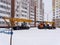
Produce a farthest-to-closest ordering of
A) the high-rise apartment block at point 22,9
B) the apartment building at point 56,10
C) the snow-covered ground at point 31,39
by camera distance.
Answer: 1. the apartment building at point 56,10
2. the high-rise apartment block at point 22,9
3. the snow-covered ground at point 31,39

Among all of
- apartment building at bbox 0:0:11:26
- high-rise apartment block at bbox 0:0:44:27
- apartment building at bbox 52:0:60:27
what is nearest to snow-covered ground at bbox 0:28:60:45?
high-rise apartment block at bbox 0:0:44:27

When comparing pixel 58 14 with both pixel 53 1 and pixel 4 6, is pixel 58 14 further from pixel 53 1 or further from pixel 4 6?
pixel 4 6

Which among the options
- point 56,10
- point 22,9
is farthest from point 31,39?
point 22,9

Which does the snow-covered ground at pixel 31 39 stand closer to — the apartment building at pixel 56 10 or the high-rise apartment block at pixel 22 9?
the high-rise apartment block at pixel 22 9

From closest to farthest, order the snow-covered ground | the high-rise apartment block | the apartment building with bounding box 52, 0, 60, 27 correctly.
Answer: the snow-covered ground < the high-rise apartment block < the apartment building with bounding box 52, 0, 60, 27

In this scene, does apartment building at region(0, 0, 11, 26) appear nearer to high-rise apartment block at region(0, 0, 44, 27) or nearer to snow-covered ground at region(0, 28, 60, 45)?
high-rise apartment block at region(0, 0, 44, 27)

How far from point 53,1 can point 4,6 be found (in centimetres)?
1206

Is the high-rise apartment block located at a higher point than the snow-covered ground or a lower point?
higher

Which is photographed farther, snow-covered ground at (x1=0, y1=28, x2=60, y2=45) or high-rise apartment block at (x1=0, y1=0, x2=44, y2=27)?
high-rise apartment block at (x1=0, y1=0, x2=44, y2=27)

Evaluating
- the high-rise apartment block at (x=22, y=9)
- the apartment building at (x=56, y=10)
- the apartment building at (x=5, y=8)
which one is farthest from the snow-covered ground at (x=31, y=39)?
the apartment building at (x=56, y=10)

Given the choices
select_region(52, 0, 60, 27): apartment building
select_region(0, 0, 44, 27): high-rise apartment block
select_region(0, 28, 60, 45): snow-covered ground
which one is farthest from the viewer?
select_region(52, 0, 60, 27): apartment building

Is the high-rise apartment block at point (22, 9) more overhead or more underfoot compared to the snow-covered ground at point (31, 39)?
more overhead

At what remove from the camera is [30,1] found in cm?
3850

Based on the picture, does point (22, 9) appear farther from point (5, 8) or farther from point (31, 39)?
point (31, 39)
